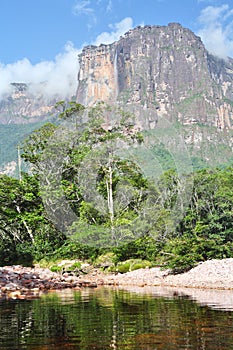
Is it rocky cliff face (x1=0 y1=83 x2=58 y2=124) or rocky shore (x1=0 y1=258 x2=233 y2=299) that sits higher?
rocky cliff face (x1=0 y1=83 x2=58 y2=124)

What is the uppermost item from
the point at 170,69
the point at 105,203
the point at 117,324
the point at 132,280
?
the point at 170,69

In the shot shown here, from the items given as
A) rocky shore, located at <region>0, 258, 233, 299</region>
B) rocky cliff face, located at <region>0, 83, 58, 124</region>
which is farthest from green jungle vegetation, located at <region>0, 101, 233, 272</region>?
rocky cliff face, located at <region>0, 83, 58, 124</region>

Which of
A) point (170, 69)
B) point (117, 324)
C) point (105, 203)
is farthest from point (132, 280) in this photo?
point (170, 69)

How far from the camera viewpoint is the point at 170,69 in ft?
379

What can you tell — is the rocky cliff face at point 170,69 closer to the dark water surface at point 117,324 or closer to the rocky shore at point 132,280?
the rocky shore at point 132,280

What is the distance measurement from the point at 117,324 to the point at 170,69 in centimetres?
11455

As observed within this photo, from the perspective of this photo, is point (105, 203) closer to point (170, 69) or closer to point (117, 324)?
point (117, 324)

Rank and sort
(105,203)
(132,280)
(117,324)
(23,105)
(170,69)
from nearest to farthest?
(117,324) < (132,280) < (105,203) < (170,69) < (23,105)

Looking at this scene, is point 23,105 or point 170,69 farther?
point 23,105

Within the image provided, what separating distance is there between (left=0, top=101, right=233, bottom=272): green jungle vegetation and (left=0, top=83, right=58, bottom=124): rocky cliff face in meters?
136

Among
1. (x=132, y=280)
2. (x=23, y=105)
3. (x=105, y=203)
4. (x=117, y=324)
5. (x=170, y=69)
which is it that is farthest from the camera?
(x=23, y=105)

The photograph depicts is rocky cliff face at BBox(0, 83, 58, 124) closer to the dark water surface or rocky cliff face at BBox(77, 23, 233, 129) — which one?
rocky cliff face at BBox(77, 23, 233, 129)

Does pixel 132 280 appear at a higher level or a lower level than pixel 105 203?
lower

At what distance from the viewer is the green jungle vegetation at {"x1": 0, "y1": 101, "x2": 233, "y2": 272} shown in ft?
46.8
